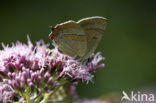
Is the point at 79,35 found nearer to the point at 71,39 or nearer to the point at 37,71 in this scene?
the point at 71,39

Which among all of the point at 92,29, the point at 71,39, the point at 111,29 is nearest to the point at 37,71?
the point at 71,39

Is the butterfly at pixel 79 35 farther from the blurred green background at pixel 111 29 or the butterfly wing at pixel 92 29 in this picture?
the blurred green background at pixel 111 29

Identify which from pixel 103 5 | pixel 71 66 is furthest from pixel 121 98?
pixel 103 5

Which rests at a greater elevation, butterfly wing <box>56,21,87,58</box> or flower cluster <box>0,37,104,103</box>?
butterfly wing <box>56,21,87,58</box>

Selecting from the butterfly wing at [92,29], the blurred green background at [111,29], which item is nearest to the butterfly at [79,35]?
the butterfly wing at [92,29]

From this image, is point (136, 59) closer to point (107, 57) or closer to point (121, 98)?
point (107, 57)

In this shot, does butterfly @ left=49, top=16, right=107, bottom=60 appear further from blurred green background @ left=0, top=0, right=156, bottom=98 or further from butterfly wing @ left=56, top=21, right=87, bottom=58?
blurred green background @ left=0, top=0, right=156, bottom=98

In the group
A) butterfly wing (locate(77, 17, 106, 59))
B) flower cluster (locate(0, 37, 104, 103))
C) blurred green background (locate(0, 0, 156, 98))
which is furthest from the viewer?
blurred green background (locate(0, 0, 156, 98))

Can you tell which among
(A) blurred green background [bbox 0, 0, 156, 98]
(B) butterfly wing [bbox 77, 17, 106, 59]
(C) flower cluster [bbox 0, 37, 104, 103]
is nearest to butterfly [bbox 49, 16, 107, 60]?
(B) butterfly wing [bbox 77, 17, 106, 59]
